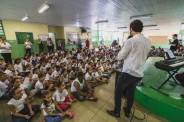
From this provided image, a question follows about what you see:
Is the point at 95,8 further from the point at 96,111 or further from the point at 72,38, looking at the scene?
the point at 72,38

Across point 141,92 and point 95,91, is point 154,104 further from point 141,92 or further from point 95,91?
point 95,91

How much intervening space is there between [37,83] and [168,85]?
3.61 meters

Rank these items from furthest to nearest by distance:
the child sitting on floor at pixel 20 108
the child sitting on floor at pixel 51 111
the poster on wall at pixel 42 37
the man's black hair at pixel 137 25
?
the poster on wall at pixel 42 37, the child sitting on floor at pixel 51 111, the child sitting on floor at pixel 20 108, the man's black hair at pixel 137 25

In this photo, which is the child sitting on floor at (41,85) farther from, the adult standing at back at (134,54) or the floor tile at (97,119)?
the adult standing at back at (134,54)

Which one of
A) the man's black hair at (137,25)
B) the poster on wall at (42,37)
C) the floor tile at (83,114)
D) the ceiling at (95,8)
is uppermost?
the ceiling at (95,8)

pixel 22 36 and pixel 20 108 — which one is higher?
pixel 22 36

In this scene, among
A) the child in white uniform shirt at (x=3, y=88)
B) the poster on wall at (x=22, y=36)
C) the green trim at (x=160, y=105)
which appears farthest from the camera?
the poster on wall at (x=22, y=36)

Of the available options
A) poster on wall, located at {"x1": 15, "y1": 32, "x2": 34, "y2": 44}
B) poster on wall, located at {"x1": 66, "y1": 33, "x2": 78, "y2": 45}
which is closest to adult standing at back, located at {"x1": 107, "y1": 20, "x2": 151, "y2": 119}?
poster on wall, located at {"x1": 15, "y1": 32, "x2": 34, "y2": 44}

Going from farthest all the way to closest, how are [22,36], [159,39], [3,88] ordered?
1. [159,39]
2. [22,36]
3. [3,88]

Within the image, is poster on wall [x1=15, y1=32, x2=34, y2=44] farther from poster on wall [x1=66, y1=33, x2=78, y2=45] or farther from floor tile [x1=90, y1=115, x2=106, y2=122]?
floor tile [x1=90, y1=115, x2=106, y2=122]

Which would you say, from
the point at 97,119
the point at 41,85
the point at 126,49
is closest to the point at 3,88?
the point at 41,85

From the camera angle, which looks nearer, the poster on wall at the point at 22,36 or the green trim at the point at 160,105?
the green trim at the point at 160,105

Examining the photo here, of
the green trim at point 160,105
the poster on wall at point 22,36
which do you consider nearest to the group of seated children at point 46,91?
the green trim at point 160,105

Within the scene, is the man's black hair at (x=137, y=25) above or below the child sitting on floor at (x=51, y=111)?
above
